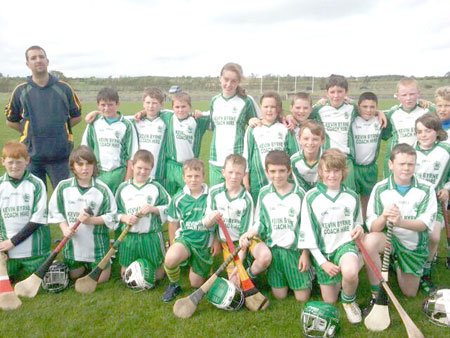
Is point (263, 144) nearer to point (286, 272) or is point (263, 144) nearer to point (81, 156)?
point (286, 272)

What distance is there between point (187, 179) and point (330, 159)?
132cm

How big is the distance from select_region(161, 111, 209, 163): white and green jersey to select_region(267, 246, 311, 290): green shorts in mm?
1760

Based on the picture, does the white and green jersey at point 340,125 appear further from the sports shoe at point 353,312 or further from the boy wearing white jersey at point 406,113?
the sports shoe at point 353,312

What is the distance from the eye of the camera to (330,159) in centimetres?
342

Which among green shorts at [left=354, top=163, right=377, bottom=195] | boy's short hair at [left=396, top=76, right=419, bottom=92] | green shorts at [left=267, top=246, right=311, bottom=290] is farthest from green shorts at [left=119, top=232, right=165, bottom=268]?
boy's short hair at [left=396, top=76, right=419, bottom=92]

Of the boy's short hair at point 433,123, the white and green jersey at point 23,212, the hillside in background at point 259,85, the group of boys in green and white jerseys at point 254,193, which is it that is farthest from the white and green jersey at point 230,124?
the hillside in background at point 259,85

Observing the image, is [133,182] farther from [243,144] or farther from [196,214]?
[243,144]

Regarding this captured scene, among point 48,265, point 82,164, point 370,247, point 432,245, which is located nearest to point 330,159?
point 370,247

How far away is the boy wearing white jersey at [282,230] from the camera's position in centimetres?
356

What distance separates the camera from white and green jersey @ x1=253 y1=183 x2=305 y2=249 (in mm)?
3594

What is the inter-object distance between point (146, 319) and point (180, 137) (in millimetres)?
2213

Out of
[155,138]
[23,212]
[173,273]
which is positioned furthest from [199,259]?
[23,212]

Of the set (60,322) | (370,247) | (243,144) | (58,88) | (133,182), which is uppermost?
(58,88)

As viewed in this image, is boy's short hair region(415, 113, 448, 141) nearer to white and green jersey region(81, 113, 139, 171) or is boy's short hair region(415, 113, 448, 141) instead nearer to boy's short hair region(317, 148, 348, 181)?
boy's short hair region(317, 148, 348, 181)
